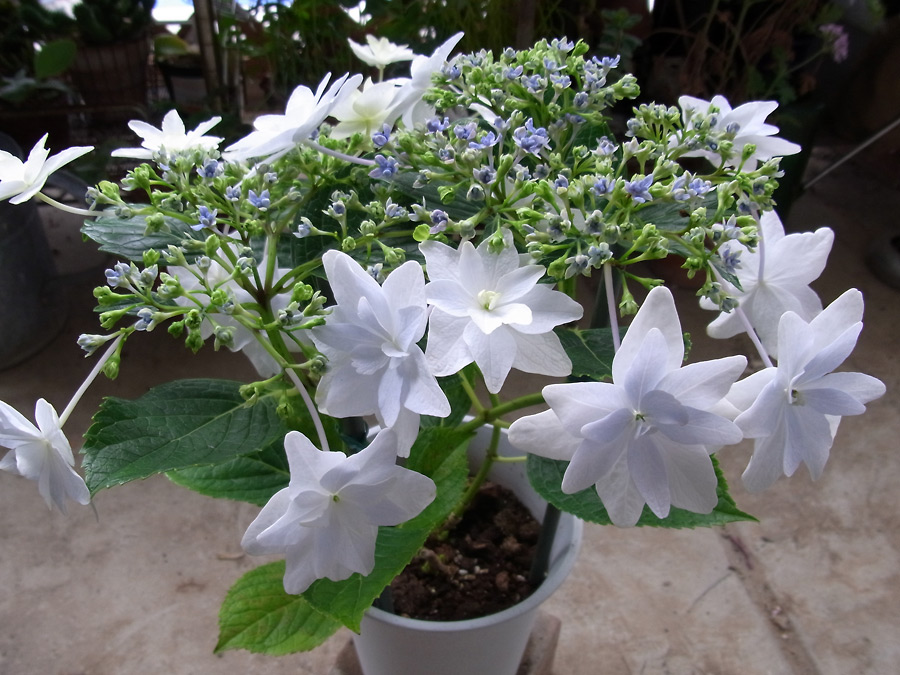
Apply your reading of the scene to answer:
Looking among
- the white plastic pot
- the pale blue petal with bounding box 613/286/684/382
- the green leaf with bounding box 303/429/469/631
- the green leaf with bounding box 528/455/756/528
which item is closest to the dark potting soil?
the white plastic pot

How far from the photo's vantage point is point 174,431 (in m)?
0.53

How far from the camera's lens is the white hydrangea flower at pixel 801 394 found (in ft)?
1.41

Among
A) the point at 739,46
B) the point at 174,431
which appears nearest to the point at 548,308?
the point at 174,431

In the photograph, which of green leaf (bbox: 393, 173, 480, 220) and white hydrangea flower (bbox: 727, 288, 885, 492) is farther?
green leaf (bbox: 393, 173, 480, 220)

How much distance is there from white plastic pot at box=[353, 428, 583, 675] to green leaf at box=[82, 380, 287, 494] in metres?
0.29

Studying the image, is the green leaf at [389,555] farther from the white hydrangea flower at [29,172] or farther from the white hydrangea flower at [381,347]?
the white hydrangea flower at [29,172]

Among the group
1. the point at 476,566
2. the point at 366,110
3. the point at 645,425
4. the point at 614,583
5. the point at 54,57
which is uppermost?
the point at 366,110

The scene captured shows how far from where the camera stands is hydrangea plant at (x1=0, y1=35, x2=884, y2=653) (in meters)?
0.42

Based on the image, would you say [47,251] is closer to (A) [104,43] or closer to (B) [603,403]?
(A) [104,43]

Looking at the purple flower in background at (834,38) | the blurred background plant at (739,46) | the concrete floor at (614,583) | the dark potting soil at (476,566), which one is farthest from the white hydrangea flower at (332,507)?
the purple flower in background at (834,38)

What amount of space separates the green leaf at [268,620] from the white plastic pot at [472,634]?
0.06 metres

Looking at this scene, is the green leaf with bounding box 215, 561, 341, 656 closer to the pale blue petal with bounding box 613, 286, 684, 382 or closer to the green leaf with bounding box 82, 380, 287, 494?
the green leaf with bounding box 82, 380, 287, 494

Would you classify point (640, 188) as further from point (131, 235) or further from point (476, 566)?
point (476, 566)

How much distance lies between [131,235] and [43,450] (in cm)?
17
